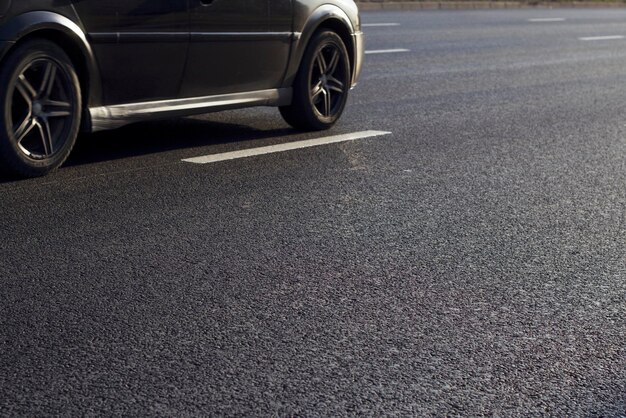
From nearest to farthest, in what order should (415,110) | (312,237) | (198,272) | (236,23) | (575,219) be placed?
(198,272)
(312,237)
(575,219)
(236,23)
(415,110)

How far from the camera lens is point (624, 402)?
3.59 m

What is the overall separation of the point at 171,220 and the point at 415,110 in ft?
14.9

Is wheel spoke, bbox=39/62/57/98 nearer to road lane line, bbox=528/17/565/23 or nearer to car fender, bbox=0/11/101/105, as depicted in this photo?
car fender, bbox=0/11/101/105

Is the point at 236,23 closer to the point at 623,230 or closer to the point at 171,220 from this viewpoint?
the point at 171,220

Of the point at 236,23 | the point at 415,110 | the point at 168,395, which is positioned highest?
the point at 236,23

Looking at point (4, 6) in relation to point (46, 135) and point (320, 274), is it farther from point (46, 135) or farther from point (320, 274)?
point (320, 274)

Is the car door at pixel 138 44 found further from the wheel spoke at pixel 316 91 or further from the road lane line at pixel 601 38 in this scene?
the road lane line at pixel 601 38

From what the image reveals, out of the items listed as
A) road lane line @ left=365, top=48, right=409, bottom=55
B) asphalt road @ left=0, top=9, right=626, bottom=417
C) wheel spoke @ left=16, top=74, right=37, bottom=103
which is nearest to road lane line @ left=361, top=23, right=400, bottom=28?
road lane line @ left=365, top=48, right=409, bottom=55

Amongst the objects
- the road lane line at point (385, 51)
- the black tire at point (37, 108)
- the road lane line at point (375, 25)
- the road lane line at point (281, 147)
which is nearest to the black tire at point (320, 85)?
the road lane line at point (281, 147)

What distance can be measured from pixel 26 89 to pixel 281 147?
A: 1.97m

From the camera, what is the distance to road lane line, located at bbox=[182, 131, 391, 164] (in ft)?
24.2

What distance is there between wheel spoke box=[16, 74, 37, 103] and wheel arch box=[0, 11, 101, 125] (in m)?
0.18

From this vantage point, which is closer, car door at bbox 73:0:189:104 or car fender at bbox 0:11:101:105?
car fender at bbox 0:11:101:105

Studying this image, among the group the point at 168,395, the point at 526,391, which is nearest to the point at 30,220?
the point at 168,395
